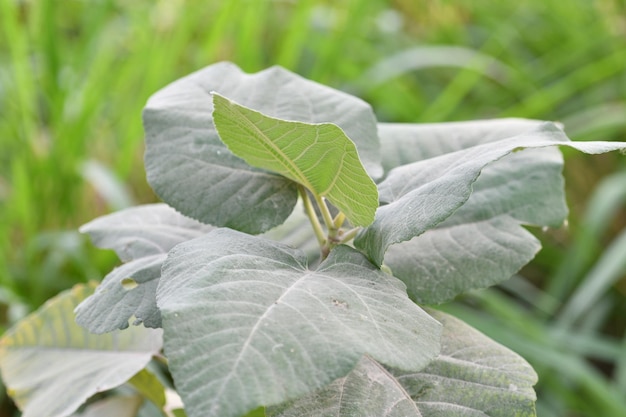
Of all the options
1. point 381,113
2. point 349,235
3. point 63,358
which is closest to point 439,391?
point 349,235

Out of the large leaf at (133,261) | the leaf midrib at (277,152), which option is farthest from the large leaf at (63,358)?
the leaf midrib at (277,152)

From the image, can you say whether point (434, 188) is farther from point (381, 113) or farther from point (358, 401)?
point (381, 113)

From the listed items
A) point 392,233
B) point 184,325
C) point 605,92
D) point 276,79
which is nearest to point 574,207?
point 605,92

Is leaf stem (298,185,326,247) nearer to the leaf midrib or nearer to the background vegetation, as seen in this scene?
the leaf midrib

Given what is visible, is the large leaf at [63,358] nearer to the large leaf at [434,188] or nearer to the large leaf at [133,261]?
the large leaf at [133,261]

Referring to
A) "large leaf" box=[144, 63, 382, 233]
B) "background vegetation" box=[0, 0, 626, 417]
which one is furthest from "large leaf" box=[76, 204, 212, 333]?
"background vegetation" box=[0, 0, 626, 417]

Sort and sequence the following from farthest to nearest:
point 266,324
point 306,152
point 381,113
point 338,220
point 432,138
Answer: point 381,113
point 432,138
point 338,220
point 306,152
point 266,324
